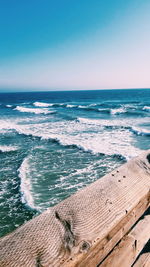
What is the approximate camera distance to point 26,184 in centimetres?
886

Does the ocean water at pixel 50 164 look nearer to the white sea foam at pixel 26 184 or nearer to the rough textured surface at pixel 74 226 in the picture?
the white sea foam at pixel 26 184

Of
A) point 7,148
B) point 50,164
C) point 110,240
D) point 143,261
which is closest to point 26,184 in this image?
point 50,164

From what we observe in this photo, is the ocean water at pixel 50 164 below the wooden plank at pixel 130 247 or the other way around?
below

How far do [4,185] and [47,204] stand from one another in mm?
2584

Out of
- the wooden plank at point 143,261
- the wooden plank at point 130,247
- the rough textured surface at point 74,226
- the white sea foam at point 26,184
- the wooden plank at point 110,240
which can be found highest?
the rough textured surface at point 74,226

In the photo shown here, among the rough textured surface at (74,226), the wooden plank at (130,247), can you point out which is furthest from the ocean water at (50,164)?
the rough textured surface at (74,226)

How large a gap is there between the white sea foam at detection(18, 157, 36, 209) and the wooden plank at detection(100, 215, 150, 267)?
6473 millimetres

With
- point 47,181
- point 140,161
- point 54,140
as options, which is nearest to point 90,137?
point 54,140

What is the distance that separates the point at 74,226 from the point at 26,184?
837 cm

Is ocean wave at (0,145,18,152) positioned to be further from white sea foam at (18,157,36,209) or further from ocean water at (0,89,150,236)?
white sea foam at (18,157,36,209)

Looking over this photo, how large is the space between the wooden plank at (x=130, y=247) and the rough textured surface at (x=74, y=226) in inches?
6.7

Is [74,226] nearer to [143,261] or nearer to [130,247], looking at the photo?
[130,247]

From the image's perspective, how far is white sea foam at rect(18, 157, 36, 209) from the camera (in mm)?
7607

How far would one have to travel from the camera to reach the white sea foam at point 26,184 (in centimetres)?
761
